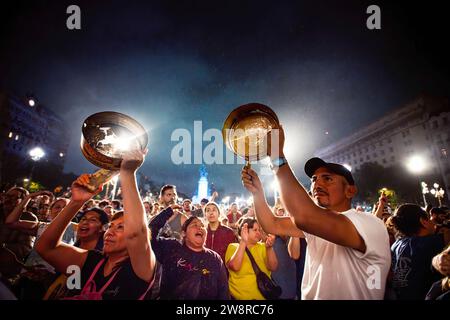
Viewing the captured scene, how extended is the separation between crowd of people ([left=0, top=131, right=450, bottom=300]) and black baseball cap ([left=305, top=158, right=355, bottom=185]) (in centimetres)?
1

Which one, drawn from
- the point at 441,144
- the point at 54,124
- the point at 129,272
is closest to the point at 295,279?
the point at 129,272

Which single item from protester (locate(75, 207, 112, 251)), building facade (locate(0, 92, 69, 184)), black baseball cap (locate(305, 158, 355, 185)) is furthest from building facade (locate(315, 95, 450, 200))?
building facade (locate(0, 92, 69, 184))

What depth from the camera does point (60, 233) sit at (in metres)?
2.74

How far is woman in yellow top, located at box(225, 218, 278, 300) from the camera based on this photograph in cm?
405

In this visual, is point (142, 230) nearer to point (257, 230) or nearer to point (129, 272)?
point (129, 272)

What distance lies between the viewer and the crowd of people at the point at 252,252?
2.03m

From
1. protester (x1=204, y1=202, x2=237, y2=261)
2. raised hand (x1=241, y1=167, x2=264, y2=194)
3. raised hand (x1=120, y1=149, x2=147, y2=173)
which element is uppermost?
raised hand (x1=120, y1=149, x2=147, y2=173)

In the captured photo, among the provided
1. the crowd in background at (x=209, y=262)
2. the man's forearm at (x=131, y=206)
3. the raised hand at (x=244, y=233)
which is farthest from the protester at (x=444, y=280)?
the man's forearm at (x=131, y=206)

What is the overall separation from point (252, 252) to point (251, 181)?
211cm

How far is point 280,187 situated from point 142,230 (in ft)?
4.69

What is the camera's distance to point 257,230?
4648 millimetres

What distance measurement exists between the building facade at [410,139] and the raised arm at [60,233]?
2293 inches

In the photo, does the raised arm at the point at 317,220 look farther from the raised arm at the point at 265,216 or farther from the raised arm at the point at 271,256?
the raised arm at the point at 271,256

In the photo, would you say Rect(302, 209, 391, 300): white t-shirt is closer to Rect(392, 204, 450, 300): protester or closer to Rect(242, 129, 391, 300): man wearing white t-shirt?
Rect(242, 129, 391, 300): man wearing white t-shirt
